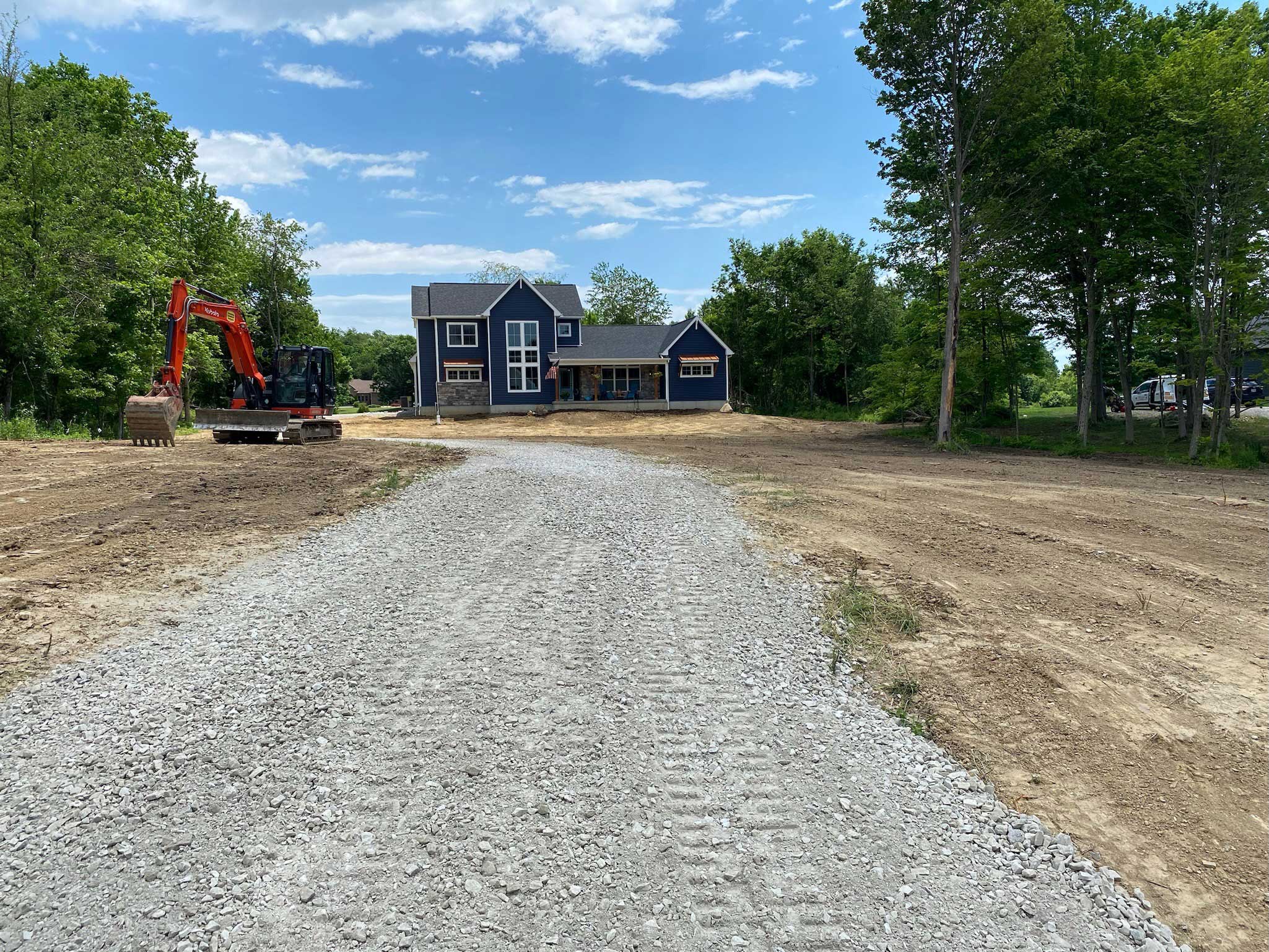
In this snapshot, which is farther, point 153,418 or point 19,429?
point 19,429

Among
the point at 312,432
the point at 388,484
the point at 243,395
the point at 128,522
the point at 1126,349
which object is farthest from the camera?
the point at 1126,349

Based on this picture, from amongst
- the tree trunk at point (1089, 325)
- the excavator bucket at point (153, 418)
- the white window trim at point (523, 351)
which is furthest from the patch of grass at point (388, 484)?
the white window trim at point (523, 351)

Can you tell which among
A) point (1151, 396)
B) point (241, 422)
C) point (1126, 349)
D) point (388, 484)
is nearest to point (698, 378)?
point (1126, 349)

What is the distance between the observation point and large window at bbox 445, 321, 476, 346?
41.8m

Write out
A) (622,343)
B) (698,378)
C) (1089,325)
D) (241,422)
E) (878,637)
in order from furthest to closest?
(622,343) → (698,378) → (1089,325) → (241,422) → (878,637)

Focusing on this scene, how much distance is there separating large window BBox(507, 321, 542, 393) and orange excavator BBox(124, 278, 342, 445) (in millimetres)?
18160

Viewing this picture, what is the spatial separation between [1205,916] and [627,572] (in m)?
4.92

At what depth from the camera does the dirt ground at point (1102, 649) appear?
361 centimetres

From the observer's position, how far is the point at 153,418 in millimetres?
17797

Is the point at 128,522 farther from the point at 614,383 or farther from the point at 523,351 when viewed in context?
the point at 614,383

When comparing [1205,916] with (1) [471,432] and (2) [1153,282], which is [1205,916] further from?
(1) [471,432]

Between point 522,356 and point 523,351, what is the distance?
0.33 m

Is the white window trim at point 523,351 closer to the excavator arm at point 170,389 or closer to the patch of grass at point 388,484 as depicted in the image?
the excavator arm at point 170,389

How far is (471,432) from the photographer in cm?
3316
